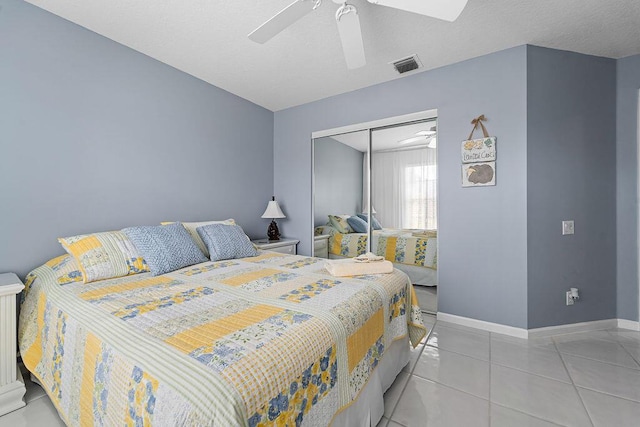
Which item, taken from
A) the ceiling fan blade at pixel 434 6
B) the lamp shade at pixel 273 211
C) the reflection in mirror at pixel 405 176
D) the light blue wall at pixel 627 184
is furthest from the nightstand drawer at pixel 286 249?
the light blue wall at pixel 627 184

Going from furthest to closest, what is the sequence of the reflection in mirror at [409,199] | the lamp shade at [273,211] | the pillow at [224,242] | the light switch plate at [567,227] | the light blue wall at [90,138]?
the lamp shade at [273,211] < the reflection in mirror at [409,199] < the light switch plate at [567,227] < the pillow at [224,242] < the light blue wall at [90,138]

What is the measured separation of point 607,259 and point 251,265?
333 centimetres

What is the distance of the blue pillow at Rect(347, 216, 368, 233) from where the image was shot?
341 cm

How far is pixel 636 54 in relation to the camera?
2.57m

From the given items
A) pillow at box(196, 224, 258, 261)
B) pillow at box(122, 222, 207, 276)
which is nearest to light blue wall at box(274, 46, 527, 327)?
pillow at box(196, 224, 258, 261)

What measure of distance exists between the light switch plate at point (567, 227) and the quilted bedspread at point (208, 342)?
1.76 m

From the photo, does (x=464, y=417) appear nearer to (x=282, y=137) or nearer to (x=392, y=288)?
(x=392, y=288)

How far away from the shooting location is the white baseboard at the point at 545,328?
2446 mm

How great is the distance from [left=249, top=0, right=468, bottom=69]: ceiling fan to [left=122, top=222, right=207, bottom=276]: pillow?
1540mm

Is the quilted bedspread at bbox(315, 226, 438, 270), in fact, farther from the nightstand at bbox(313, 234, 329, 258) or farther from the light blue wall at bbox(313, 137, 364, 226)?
the light blue wall at bbox(313, 137, 364, 226)

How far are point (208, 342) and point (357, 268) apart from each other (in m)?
1.12

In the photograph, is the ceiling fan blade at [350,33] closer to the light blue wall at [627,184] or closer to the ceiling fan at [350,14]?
the ceiling fan at [350,14]

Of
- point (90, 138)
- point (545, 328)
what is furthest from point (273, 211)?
point (545, 328)

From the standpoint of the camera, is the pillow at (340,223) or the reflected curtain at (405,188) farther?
the pillow at (340,223)
